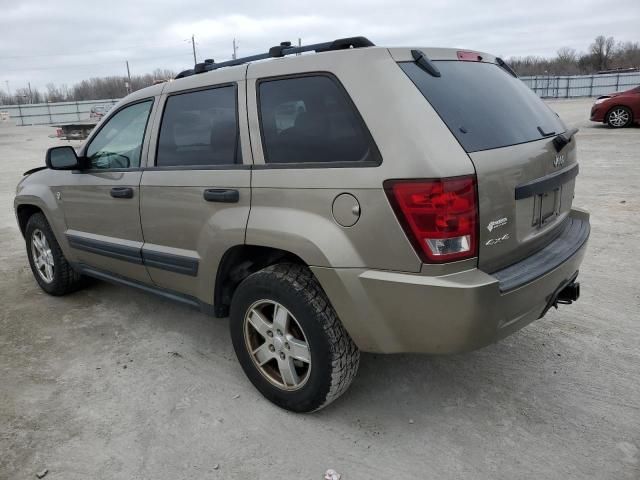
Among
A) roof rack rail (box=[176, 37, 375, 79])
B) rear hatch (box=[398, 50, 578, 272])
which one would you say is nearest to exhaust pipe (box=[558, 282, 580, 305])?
rear hatch (box=[398, 50, 578, 272])

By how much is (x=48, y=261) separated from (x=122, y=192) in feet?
5.53

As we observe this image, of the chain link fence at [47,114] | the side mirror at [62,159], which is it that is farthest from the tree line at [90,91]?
the side mirror at [62,159]

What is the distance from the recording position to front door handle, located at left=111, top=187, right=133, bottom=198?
3.47 metres

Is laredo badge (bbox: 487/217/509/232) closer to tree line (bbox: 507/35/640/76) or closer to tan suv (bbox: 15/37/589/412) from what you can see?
tan suv (bbox: 15/37/589/412)

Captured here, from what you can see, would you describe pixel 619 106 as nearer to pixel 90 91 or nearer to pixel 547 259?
pixel 547 259

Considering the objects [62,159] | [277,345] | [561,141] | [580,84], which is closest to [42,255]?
[62,159]

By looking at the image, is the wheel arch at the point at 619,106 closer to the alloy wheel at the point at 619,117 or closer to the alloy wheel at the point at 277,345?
the alloy wheel at the point at 619,117

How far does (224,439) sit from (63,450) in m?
0.81

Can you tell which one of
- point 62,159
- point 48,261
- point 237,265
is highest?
point 62,159

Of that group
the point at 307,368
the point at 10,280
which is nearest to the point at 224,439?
the point at 307,368

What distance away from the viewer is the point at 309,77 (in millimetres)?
2586

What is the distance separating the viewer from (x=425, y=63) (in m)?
2.47

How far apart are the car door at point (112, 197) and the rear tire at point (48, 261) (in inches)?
16.4

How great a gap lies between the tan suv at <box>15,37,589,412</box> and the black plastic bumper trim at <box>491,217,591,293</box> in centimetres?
1
